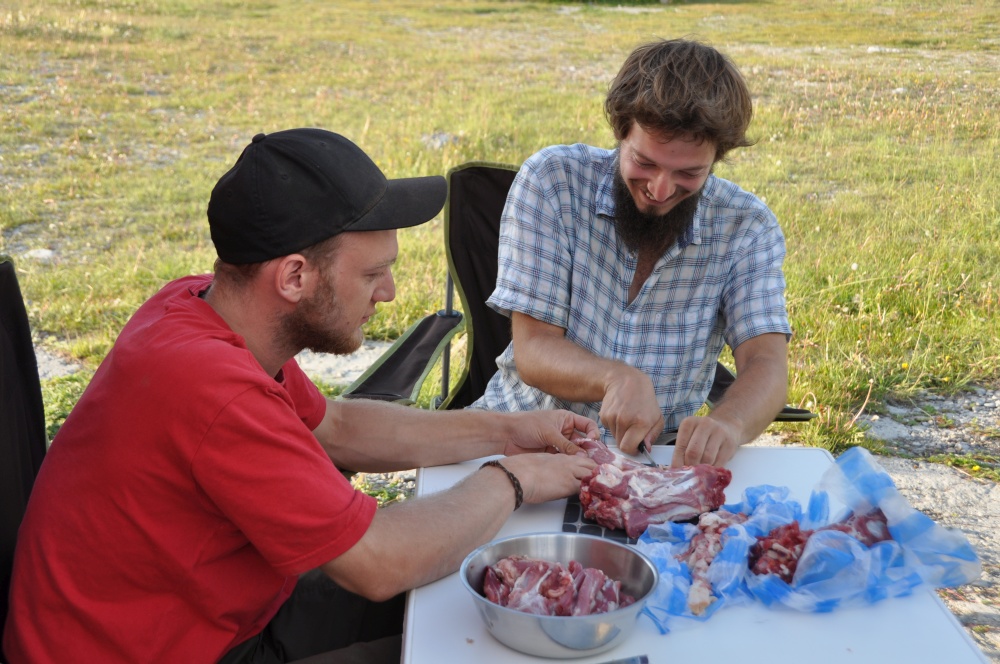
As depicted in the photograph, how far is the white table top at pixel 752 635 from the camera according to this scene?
4.99 ft

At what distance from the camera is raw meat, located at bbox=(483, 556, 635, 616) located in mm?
1547

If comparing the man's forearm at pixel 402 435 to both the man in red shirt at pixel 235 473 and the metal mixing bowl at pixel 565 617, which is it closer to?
the man in red shirt at pixel 235 473

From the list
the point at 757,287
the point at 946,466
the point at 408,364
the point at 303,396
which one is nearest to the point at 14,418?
the point at 303,396

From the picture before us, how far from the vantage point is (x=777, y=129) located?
8.59 metres

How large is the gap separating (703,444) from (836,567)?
1.94 ft

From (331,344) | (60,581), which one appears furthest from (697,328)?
(60,581)

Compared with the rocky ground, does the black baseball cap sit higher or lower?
higher

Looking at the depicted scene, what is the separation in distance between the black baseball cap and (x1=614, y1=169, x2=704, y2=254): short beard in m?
1.12

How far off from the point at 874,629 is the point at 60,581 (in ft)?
4.68

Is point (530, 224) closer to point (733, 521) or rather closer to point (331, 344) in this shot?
point (331, 344)

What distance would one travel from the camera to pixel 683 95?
8.48 feet

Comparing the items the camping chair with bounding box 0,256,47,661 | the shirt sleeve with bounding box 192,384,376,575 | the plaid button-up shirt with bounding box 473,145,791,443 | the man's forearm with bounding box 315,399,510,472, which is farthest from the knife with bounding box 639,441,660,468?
the camping chair with bounding box 0,256,47,661

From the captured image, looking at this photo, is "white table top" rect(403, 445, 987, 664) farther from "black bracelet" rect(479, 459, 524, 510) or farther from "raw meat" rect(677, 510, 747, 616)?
"black bracelet" rect(479, 459, 524, 510)

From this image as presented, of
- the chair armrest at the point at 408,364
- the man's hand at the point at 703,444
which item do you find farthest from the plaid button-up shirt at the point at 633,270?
the man's hand at the point at 703,444
